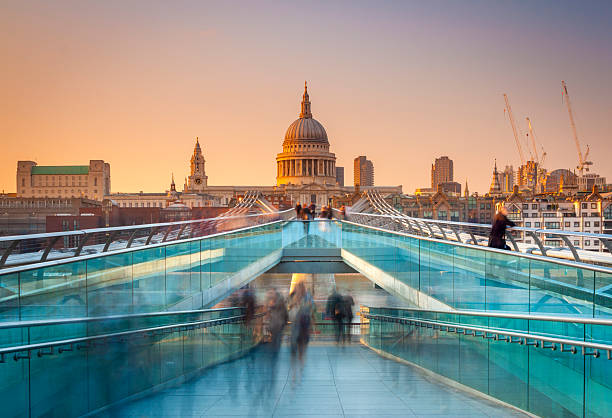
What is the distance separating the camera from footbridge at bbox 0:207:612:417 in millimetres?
4566

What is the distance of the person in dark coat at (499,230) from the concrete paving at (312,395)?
1979 mm

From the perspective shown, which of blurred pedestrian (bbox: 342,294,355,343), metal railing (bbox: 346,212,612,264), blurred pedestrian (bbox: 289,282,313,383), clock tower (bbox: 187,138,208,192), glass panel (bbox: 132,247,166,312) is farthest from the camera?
clock tower (bbox: 187,138,208,192)

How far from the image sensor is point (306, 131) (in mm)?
145250

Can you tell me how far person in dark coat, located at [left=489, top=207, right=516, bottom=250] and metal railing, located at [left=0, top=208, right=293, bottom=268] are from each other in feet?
13.9

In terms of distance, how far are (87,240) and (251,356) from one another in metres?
5.40

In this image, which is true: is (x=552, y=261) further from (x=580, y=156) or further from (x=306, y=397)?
(x=580, y=156)

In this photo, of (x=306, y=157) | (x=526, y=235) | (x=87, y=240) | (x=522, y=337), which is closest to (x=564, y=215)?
(x=526, y=235)

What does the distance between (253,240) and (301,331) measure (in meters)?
5.44

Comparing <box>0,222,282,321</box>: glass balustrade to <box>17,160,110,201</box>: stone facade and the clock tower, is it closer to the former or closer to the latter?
the clock tower

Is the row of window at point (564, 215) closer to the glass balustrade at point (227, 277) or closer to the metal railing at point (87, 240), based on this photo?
the glass balustrade at point (227, 277)

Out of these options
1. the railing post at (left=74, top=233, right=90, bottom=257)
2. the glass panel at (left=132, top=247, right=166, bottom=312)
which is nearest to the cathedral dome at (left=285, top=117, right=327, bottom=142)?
the glass panel at (left=132, top=247, right=166, bottom=312)

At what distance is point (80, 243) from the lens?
6.24 metres

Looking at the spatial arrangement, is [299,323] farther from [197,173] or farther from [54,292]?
[197,173]

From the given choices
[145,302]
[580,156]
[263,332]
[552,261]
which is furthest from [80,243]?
[580,156]
